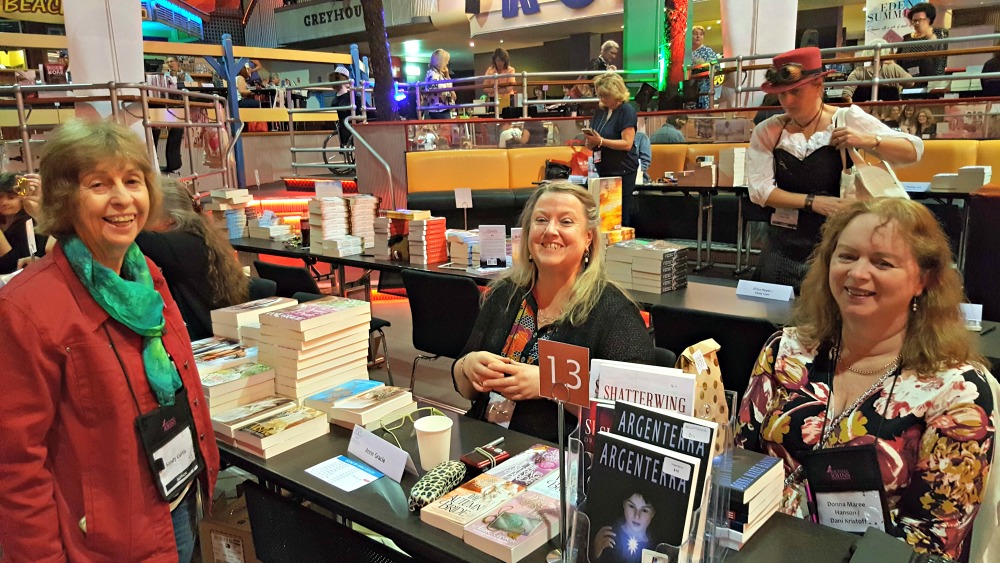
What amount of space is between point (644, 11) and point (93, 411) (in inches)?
386

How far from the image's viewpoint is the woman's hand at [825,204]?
2.99 metres

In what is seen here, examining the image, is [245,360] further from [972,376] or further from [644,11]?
[644,11]

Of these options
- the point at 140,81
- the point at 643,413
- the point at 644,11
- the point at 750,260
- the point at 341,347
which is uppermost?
the point at 644,11

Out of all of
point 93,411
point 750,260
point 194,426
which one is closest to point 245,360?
point 194,426

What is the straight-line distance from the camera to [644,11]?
9.88 metres

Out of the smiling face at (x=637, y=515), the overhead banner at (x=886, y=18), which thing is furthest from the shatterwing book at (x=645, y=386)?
the overhead banner at (x=886, y=18)

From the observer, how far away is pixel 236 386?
2.11 m

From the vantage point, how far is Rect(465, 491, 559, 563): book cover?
137 centimetres

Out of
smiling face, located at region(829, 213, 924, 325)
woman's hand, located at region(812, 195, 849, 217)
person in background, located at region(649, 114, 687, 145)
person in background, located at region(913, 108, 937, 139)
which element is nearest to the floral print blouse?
smiling face, located at region(829, 213, 924, 325)

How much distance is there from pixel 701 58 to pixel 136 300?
9626 mm

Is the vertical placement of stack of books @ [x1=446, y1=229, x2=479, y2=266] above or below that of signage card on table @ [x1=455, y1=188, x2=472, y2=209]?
below

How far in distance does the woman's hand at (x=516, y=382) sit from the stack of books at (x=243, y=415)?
62 centimetres

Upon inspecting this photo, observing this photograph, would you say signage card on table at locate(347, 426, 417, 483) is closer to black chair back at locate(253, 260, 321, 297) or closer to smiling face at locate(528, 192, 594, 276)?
smiling face at locate(528, 192, 594, 276)

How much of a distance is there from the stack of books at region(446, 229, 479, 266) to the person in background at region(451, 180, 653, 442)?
1777mm
